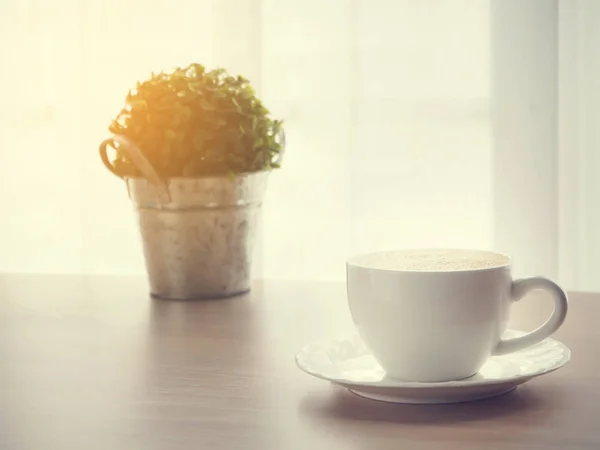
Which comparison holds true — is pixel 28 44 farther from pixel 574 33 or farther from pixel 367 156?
pixel 574 33

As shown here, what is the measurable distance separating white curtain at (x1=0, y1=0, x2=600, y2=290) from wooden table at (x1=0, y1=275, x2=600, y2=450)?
3.63 feet

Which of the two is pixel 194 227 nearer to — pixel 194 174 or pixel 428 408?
pixel 194 174

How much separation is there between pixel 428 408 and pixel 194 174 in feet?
1.77

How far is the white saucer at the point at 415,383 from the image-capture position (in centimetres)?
57

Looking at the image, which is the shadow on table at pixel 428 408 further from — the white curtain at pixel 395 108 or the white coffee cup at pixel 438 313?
the white curtain at pixel 395 108

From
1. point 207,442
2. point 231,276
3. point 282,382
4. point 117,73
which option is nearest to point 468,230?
point 117,73

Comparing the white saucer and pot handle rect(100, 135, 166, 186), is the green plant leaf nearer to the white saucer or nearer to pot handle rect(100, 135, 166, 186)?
pot handle rect(100, 135, 166, 186)

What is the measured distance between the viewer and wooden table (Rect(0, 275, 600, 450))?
528 millimetres

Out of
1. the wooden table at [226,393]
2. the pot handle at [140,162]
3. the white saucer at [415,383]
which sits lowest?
the wooden table at [226,393]

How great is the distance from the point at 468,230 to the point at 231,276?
3.72 feet

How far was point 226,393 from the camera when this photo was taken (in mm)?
638

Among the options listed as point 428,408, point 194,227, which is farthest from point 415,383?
point 194,227

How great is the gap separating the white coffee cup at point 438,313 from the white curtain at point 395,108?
1489 mm

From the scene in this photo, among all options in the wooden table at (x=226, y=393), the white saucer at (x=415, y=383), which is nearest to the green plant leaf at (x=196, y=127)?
the wooden table at (x=226, y=393)
